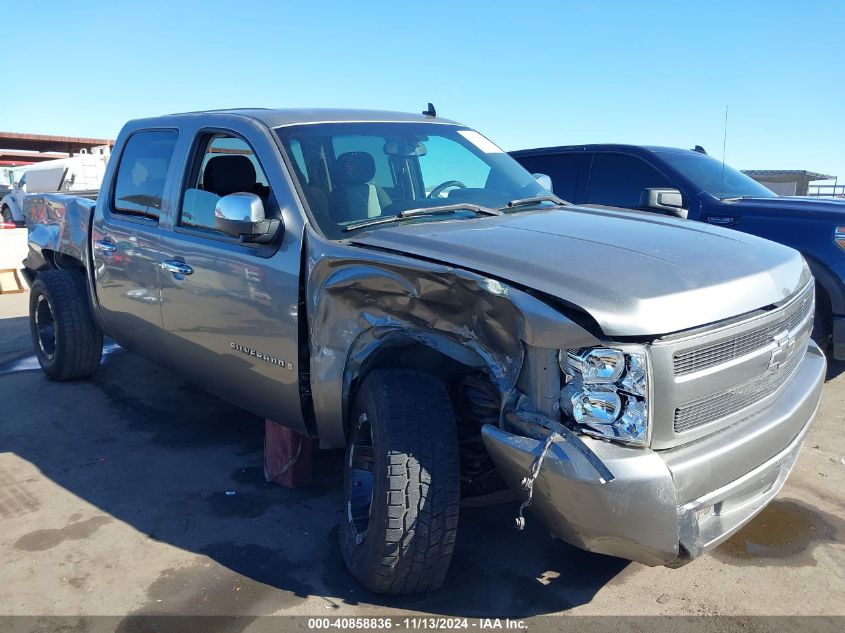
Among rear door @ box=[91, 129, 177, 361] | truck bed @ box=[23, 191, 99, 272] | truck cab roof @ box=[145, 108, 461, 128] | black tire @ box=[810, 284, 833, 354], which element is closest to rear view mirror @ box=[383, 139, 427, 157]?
truck cab roof @ box=[145, 108, 461, 128]

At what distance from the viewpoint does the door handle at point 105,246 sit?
4387mm

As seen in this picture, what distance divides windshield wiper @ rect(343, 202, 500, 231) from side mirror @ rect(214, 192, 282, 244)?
35cm

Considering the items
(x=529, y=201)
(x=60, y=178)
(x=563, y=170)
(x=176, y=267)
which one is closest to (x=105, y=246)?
(x=176, y=267)

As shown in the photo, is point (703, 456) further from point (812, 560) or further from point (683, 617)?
point (812, 560)

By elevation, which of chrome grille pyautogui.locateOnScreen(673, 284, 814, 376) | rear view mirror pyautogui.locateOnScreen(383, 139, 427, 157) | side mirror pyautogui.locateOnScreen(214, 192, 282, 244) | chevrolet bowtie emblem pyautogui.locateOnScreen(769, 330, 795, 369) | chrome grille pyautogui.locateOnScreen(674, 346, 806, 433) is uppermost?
rear view mirror pyautogui.locateOnScreen(383, 139, 427, 157)

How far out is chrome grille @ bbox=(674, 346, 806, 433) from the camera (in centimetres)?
222

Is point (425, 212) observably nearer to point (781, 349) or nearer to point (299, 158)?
point (299, 158)

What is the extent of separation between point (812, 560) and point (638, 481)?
1.46m

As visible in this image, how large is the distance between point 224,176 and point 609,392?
2.64 m

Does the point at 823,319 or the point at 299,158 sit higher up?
the point at 299,158

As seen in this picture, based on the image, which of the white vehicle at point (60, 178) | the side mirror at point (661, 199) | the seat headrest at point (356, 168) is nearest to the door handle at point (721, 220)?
the side mirror at point (661, 199)

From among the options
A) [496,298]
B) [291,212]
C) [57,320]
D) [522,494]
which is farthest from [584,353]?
[57,320]

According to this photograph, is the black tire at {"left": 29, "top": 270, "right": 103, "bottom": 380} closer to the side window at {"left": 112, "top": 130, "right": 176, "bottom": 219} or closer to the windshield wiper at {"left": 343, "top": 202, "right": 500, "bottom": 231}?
the side window at {"left": 112, "top": 130, "right": 176, "bottom": 219}

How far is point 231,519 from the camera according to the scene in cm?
340
